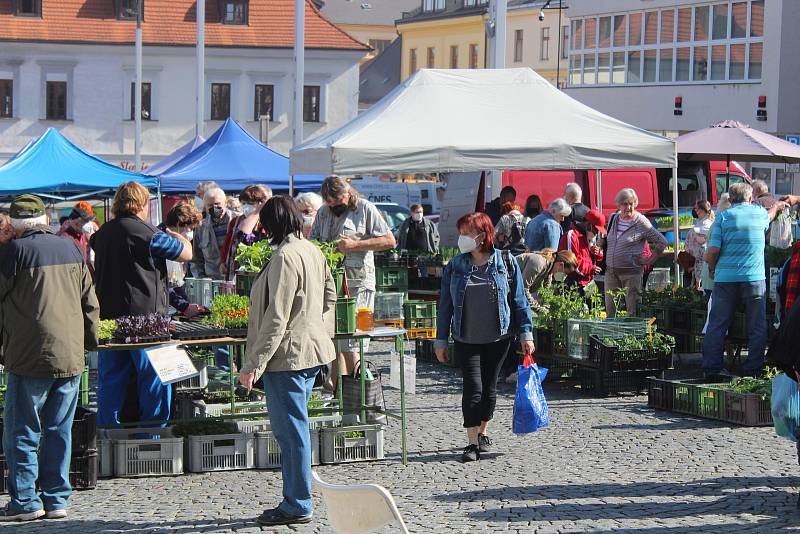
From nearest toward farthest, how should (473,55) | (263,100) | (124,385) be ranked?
1. (124,385)
2. (263,100)
3. (473,55)

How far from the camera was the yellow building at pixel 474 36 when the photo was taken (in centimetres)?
7081

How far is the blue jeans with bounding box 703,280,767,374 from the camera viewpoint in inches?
480

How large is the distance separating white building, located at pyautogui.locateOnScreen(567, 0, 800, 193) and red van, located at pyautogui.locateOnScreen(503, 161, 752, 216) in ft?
50.8

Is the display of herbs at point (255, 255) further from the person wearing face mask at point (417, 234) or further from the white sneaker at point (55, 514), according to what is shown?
the person wearing face mask at point (417, 234)

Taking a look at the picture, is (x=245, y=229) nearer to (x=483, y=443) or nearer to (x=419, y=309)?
(x=419, y=309)

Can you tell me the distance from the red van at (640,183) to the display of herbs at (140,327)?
44.5 ft

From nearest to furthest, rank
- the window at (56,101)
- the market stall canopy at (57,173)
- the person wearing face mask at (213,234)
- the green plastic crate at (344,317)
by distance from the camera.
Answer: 1. the green plastic crate at (344,317)
2. the person wearing face mask at (213,234)
3. the market stall canopy at (57,173)
4. the window at (56,101)

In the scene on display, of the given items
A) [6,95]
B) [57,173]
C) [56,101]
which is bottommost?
[57,173]

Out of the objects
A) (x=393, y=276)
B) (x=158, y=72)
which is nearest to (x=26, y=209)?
(x=393, y=276)

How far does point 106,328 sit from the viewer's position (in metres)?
8.62

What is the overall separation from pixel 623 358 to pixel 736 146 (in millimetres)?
8384

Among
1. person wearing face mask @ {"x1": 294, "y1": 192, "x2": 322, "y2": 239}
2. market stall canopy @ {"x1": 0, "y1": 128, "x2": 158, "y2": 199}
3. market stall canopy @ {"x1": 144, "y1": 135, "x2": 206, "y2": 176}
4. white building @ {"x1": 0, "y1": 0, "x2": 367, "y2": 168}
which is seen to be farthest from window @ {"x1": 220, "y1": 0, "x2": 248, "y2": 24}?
person wearing face mask @ {"x1": 294, "y1": 192, "x2": 322, "y2": 239}

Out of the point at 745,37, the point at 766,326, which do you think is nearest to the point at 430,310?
the point at 766,326

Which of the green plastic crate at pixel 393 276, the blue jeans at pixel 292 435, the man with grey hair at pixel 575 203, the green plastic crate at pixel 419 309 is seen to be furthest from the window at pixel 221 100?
the blue jeans at pixel 292 435
